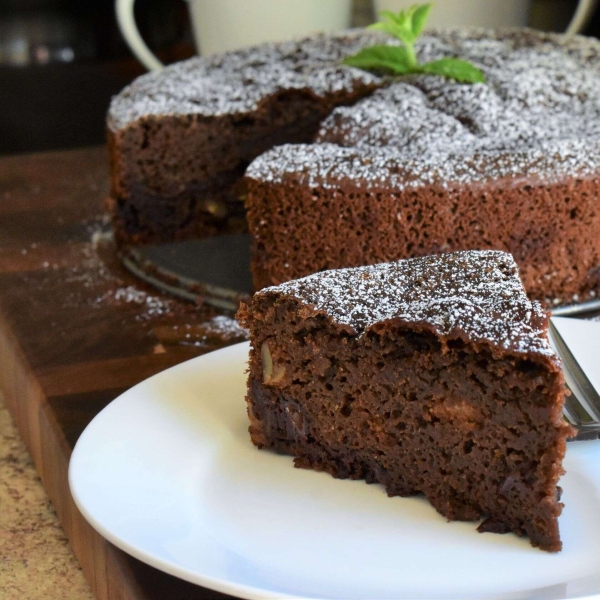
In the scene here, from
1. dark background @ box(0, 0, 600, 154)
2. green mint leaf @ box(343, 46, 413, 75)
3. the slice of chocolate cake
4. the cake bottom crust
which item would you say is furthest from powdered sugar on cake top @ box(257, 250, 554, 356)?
dark background @ box(0, 0, 600, 154)

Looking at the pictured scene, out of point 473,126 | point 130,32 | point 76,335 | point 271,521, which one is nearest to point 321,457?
point 271,521

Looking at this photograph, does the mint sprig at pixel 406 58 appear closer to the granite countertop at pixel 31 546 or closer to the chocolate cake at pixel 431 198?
the chocolate cake at pixel 431 198

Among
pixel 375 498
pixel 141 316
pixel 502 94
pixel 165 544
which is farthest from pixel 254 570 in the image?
pixel 502 94

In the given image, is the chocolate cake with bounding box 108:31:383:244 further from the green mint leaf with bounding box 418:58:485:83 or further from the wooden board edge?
the wooden board edge

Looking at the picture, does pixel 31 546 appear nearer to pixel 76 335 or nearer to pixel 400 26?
pixel 76 335

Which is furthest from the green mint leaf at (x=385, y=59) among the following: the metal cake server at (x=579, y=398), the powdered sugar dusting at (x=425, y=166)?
the metal cake server at (x=579, y=398)

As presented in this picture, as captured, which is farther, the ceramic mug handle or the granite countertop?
the ceramic mug handle
